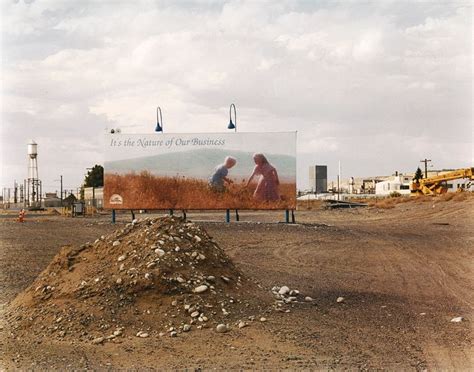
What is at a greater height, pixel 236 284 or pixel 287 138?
pixel 287 138

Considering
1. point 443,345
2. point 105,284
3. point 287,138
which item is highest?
point 287,138

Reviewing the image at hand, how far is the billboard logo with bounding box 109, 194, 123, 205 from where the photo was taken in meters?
33.1

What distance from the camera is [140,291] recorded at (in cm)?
1002

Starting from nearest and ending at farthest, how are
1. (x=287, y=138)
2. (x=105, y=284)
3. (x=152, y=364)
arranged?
1. (x=152, y=364)
2. (x=105, y=284)
3. (x=287, y=138)

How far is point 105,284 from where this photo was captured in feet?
33.6

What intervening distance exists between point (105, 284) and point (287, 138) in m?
22.0

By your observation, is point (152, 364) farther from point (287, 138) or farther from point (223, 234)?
point (287, 138)

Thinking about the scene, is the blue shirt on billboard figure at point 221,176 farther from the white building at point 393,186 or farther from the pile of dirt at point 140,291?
the white building at point 393,186

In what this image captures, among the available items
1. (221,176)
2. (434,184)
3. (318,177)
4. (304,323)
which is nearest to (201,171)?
(221,176)

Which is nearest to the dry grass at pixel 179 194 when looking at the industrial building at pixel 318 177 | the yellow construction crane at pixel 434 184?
the yellow construction crane at pixel 434 184

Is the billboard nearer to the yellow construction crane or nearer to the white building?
the yellow construction crane

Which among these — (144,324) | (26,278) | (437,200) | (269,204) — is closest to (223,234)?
(269,204)

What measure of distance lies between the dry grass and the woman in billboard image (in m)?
0.26

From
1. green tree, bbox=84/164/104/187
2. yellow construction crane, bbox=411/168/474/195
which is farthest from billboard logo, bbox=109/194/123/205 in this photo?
green tree, bbox=84/164/104/187
